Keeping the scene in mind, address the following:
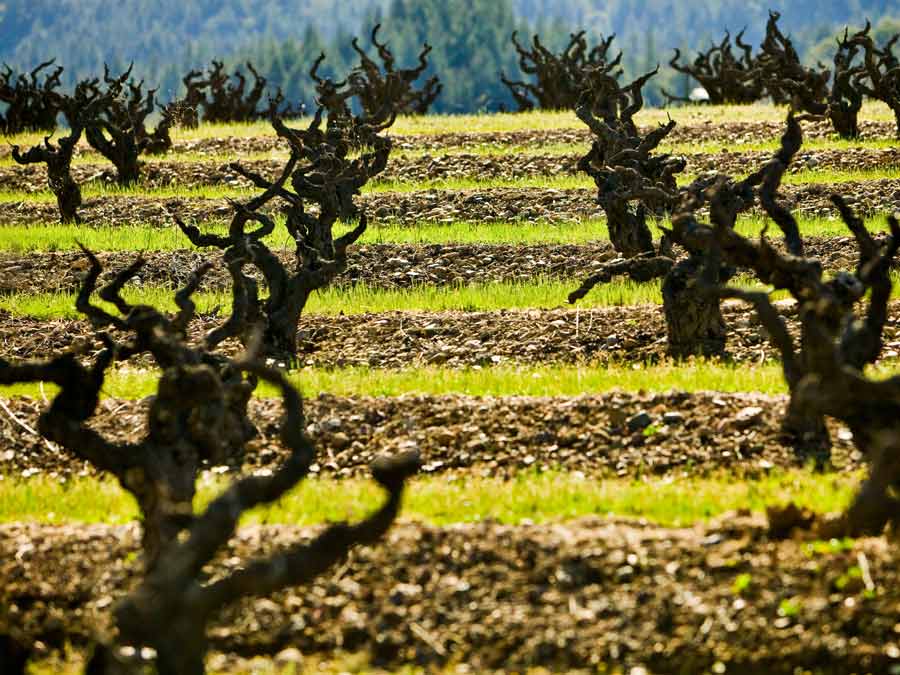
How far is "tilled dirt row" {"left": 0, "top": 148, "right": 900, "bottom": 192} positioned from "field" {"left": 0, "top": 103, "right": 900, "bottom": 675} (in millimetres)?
5343

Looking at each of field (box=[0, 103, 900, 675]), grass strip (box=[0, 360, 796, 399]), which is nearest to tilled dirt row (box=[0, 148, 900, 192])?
field (box=[0, 103, 900, 675])

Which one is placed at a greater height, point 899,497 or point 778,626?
point 899,497

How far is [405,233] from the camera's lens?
69.7 ft

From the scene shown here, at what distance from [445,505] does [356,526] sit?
2219 mm

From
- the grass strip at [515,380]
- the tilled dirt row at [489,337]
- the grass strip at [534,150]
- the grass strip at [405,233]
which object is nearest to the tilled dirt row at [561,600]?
the grass strip at [515,380]

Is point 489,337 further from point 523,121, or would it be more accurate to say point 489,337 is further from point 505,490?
point 523,121

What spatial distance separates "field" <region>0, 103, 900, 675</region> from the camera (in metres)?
7.57

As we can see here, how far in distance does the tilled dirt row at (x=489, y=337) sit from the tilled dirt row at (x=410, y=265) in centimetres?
246

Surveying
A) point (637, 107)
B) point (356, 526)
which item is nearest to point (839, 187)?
point (637, 107)

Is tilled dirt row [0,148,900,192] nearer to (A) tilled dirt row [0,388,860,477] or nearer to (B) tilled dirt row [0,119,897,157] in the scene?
(B) tilled dirt row [0,119,897,157]

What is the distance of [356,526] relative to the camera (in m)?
7.06

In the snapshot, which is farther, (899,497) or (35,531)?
(35,531)

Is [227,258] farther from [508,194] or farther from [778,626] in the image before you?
[508,194]

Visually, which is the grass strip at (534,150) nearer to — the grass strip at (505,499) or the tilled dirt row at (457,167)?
the tilled dirt row at (457,167)
